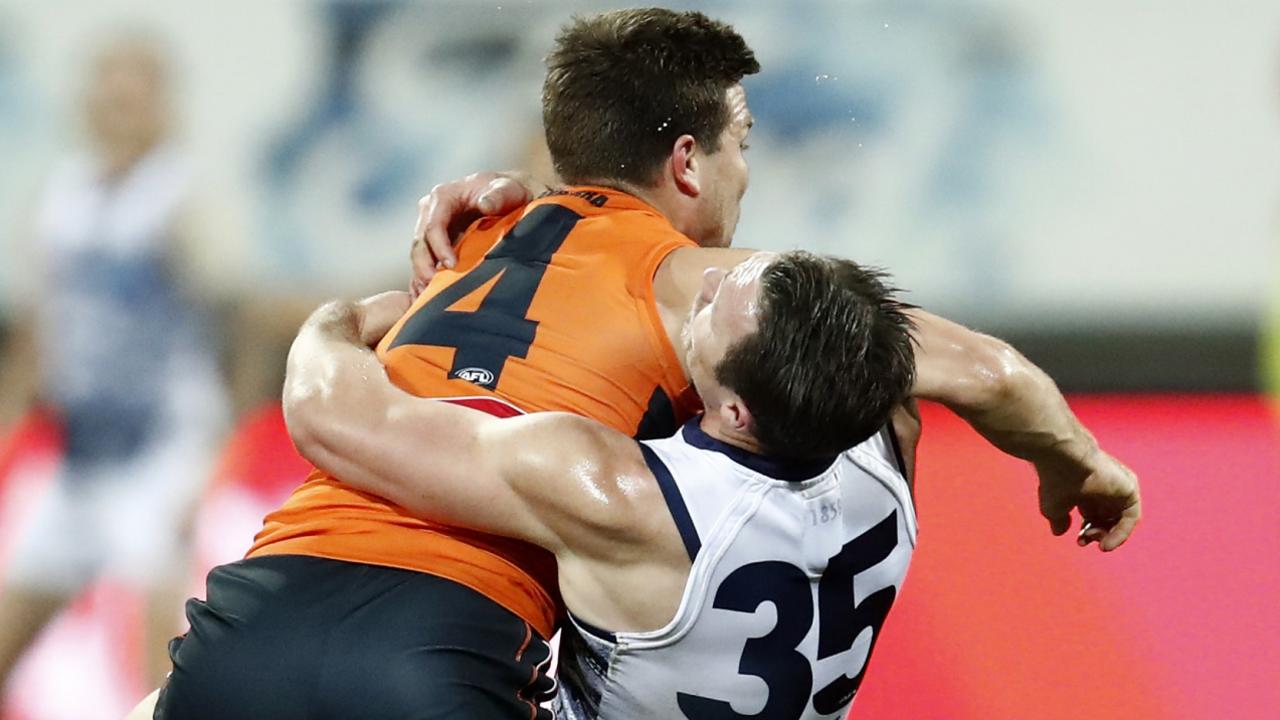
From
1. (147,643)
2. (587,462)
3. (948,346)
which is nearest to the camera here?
(587,462)

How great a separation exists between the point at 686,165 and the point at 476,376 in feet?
1.72

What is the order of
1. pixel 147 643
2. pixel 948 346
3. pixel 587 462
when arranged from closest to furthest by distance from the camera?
pixel 587 462, pixel 948 346, pixel 147 643

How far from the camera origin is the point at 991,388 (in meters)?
2.06

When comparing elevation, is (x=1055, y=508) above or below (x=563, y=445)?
below

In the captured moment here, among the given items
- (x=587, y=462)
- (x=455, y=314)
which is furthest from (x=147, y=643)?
(x=587, y=462)

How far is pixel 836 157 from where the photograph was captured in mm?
5594

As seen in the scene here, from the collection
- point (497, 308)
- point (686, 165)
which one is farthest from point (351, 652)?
point (686, 165)

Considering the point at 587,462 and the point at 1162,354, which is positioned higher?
the point at 587,462

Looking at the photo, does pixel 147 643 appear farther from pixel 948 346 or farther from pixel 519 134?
pixel 948 346

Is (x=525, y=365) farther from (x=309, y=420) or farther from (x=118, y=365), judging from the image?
(x=118, y=365)

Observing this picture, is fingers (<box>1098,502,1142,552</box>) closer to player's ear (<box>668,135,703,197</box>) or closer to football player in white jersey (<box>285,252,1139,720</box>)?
football player in white jersey (<box>285,252,1139,720</box>)

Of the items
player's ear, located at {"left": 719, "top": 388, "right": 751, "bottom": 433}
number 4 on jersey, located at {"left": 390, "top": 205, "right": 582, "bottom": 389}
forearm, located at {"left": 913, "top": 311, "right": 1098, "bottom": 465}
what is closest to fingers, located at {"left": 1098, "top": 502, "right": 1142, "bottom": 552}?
forearm, located at {"left": 913, "top": 311, "right": 1098, "bottom": 465}

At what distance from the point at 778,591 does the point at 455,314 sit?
1.97 ft

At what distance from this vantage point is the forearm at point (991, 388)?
80.4 inches
